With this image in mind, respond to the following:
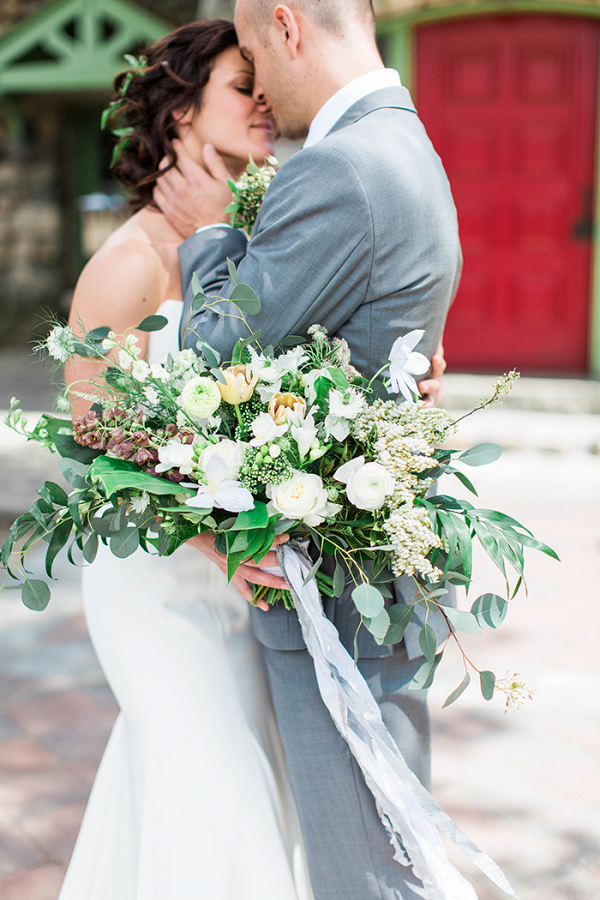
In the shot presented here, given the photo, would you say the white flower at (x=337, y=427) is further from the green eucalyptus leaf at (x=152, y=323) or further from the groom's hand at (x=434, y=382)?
the groom's hand at (x=434, y=382)

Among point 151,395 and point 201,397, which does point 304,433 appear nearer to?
point 201,397

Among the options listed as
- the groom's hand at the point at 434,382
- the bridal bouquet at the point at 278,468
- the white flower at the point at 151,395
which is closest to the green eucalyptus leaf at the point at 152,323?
the bridal bouquet at the point at 278,468

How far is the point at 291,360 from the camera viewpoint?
1.49 metres

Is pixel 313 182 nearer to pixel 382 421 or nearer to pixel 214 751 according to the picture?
pixel 382 421

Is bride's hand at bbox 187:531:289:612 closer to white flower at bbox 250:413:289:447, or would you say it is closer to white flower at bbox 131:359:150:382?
white flower at bbox 250:413:289:447

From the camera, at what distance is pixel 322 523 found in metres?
1.54

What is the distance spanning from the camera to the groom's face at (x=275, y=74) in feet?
5.85

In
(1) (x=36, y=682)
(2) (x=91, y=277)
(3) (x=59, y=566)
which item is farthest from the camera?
(3) (x=59, y=566)

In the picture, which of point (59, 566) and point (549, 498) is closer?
point (59, 566)

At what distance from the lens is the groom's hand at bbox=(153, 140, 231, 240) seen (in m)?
2.02

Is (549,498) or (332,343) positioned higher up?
(332,343)

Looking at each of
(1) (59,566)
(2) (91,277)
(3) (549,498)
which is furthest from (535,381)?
(2) (91,277)

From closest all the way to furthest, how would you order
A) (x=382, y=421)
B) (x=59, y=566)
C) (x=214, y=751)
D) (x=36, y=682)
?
(x=382, y=421) < (x=214, y=751) < (x=36, y=682) < (x=59, y=566)

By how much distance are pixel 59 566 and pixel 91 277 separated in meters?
3.22
